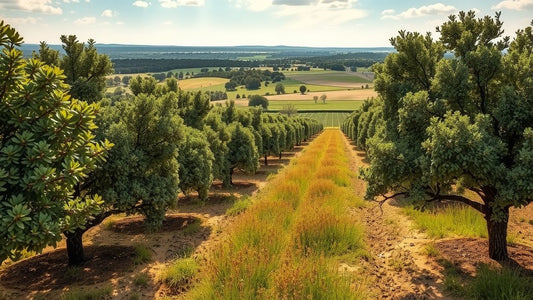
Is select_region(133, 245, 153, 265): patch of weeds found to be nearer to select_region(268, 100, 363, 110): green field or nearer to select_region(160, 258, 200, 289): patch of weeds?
select_region(160, 258, 200, 289): patch of weeds

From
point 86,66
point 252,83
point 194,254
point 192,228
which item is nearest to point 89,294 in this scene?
point 194,254

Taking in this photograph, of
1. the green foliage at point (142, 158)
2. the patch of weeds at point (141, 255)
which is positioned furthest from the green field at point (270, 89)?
the patch of weeds at point (141, 255)

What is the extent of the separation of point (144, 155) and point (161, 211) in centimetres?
218

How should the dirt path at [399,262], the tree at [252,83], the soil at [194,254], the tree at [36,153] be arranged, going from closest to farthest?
the tree at [36,153]
the dirt path at [399,262]
the soil at [194,254]
the tree at [252,83]

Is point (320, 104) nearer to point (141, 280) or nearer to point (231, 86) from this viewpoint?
point (231, 86)

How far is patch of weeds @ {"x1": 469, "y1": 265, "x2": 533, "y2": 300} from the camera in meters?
8.15

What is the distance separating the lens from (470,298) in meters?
8.64

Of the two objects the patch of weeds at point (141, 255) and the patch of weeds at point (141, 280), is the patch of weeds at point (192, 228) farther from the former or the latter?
the patch of weeds at point (141, 280)

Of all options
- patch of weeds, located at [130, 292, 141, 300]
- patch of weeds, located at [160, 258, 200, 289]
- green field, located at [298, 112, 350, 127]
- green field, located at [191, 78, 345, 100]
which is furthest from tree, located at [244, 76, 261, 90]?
patch of weeds, located at [130, 292, 141, 300]

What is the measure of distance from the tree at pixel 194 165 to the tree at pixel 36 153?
1103 cm

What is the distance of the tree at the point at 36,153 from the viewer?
5523 mm

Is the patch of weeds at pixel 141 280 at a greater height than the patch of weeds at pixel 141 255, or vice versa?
the patch of weeds at pixel 141 280

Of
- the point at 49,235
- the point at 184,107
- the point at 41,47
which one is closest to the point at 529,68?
the point at 49,235

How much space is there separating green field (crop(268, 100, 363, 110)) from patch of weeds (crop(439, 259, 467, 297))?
131 metres
